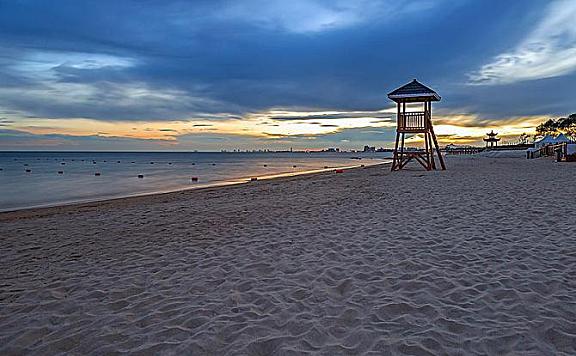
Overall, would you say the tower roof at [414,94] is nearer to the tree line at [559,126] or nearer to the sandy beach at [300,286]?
the sandy beach at [300,286]

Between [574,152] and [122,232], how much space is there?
29.0 meters

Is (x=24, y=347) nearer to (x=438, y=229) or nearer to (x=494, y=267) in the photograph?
(x=494, y=267)

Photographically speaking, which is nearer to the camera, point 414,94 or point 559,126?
point 414,94

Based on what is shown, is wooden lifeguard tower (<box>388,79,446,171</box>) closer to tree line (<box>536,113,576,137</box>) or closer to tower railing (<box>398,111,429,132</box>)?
tower railing (<box>398,111,429,132</box>)

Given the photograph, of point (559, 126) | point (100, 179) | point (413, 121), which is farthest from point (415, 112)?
point (559, 126)

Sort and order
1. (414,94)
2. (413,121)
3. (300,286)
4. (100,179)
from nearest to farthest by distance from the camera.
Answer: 1. (300,286)
2. (414,94)
3. (413,121)
4. (100,179)

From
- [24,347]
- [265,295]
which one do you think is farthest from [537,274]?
[24,347]

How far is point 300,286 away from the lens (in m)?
4.12

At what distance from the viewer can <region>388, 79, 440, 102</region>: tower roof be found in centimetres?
1897

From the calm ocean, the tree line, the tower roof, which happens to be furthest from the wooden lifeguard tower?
the tree line

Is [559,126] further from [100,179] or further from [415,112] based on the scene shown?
[100,179]

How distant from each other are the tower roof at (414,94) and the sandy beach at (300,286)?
1215 cm

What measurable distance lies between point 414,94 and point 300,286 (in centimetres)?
1699

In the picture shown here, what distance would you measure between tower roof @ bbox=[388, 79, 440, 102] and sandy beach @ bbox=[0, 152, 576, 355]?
1215cm
